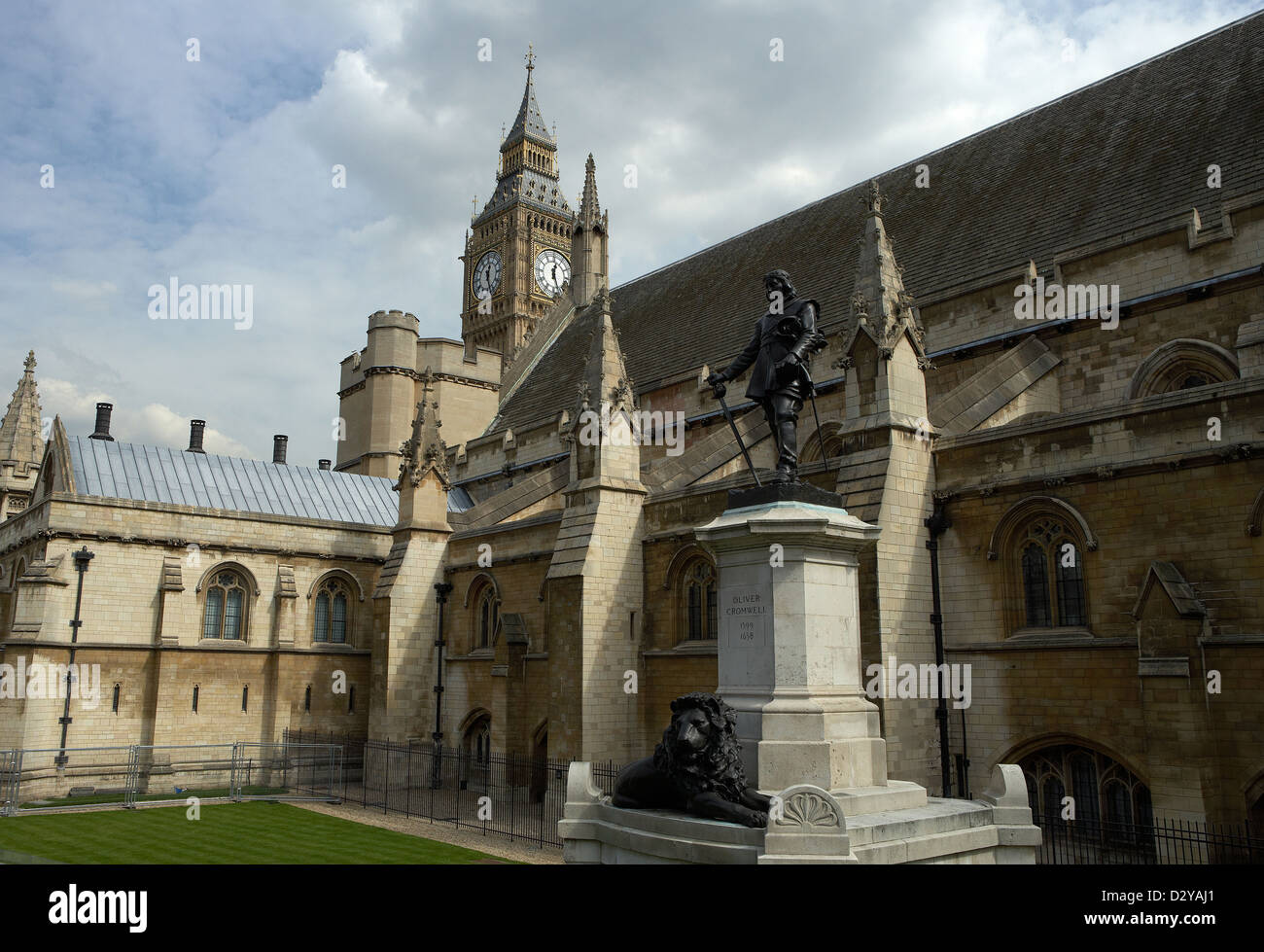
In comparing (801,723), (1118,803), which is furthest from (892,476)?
(801,723)

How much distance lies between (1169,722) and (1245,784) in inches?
43.4

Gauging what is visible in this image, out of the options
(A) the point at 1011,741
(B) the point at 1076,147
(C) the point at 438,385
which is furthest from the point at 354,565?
(B) the point at 1076,147

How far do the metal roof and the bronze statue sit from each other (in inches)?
872

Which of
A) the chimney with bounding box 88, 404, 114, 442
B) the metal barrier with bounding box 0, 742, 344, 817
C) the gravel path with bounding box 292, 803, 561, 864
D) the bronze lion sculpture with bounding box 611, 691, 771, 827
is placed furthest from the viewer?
the chimney with bounding box 88, 404, 114, 442

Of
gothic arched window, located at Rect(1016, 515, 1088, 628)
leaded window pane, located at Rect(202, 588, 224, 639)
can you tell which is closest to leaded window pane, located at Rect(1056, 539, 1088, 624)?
gothic arched window, located at Rect(1016, 515, 1088, 628)

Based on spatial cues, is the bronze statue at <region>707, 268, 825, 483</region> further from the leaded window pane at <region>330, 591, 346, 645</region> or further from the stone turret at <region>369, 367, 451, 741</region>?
the leaded window pane at <region>330, 591, 346, 645</region>

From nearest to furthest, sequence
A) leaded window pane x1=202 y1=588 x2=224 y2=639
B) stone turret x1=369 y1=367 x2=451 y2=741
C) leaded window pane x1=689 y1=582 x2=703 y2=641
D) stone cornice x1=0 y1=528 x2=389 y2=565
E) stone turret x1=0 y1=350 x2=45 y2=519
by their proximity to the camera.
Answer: leaded window pane x1=689 y1=582 x2=703 y2=641 < stone cornice x1=0 y1=528 x2=389 y2=565 < stone turret x1=369 y1=367 x2=451 y2=741 < leaded window pane x1=202 y1=588 x2=224 y2=639 < stone turret x1=0 y1=350 x2=45 y2=519

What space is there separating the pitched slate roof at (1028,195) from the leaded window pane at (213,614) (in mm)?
11999

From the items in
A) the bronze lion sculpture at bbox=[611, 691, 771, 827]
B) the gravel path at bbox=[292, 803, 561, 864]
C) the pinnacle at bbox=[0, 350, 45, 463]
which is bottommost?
the gravel path at bbox=[292, 803, 561, 864]

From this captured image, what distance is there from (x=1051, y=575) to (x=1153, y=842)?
395cm

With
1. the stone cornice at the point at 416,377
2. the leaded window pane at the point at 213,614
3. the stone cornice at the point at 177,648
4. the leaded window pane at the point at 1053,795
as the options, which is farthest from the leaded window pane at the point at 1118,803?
the stone cornice at the point at 416,377

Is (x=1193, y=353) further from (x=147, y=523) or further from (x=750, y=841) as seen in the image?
(x=147, y=523)

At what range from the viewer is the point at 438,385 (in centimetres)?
4391

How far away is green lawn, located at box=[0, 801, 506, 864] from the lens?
15.5 meters
